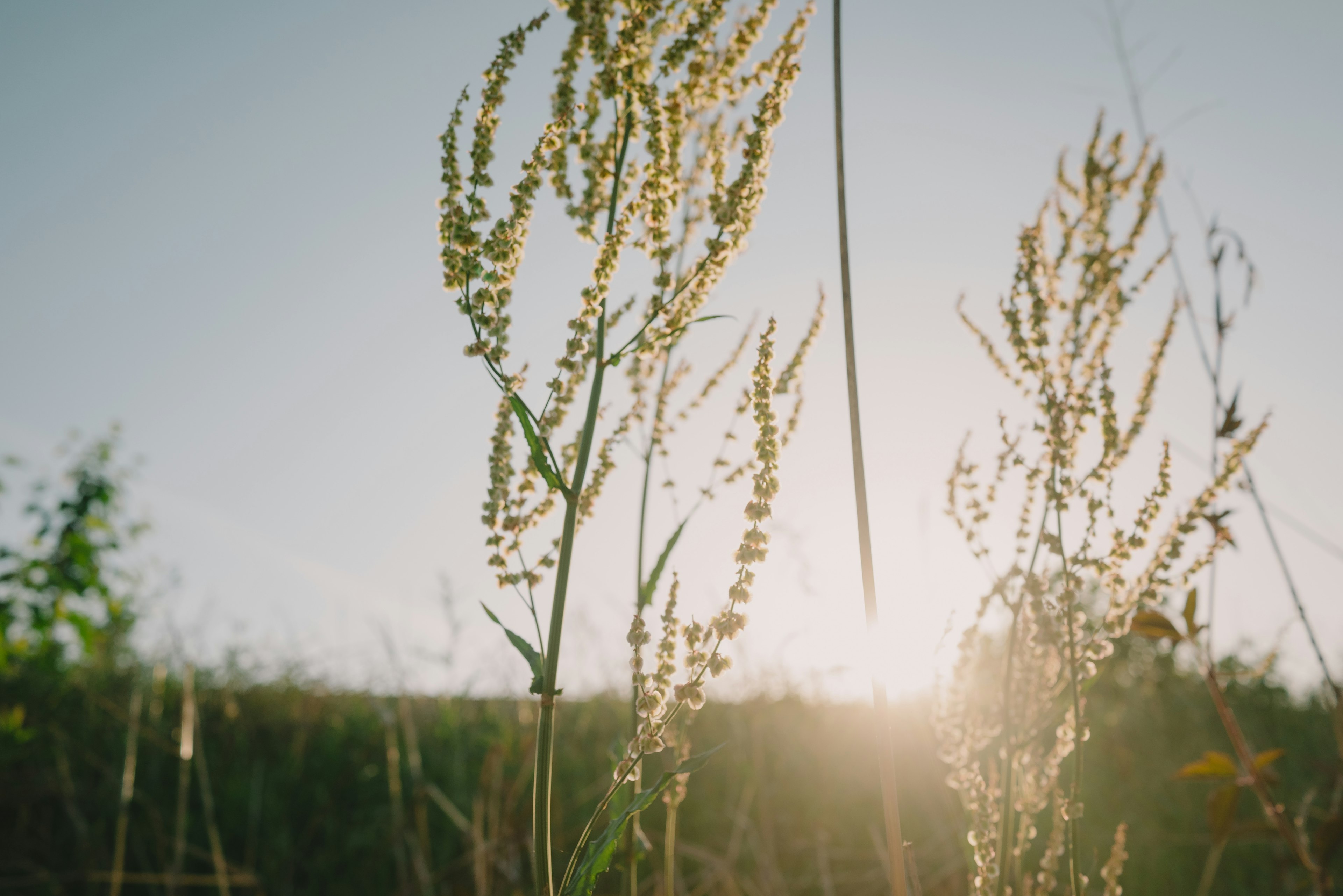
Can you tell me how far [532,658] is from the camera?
114 cm

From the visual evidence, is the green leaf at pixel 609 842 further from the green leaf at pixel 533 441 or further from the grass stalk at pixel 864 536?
the green leaf at pixel 533 441

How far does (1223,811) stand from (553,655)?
196 cm

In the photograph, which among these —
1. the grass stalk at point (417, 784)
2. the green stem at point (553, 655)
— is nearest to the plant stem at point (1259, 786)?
the green stem at point (553, 655)

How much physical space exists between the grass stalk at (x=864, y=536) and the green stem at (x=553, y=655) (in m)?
0.43

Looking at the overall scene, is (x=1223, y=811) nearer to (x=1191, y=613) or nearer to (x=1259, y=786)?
(x=1259, y=786)

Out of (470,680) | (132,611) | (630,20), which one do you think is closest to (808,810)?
(470,680)

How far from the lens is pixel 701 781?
4.31 m

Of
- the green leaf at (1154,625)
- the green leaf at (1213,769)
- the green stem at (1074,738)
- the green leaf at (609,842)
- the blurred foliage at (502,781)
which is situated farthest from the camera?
the blurred foliage at (502,781)

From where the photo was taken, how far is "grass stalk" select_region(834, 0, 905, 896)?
103 centimetres

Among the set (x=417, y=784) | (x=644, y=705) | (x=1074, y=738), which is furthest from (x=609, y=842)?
(x=417, y=784)

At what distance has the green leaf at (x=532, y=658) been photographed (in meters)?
1.12

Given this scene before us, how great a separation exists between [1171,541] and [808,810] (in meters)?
3.44

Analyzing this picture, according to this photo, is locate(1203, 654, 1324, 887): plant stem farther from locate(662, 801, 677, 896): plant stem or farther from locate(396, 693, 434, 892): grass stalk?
locate(396, 693, 434, 892): grass stalk

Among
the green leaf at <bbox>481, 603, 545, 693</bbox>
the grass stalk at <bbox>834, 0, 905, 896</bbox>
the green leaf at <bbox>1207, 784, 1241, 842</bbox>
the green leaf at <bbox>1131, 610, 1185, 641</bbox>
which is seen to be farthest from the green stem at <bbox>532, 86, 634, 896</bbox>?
the green leaf at <bbox>1207, 784, 1241, 842</bbox>
